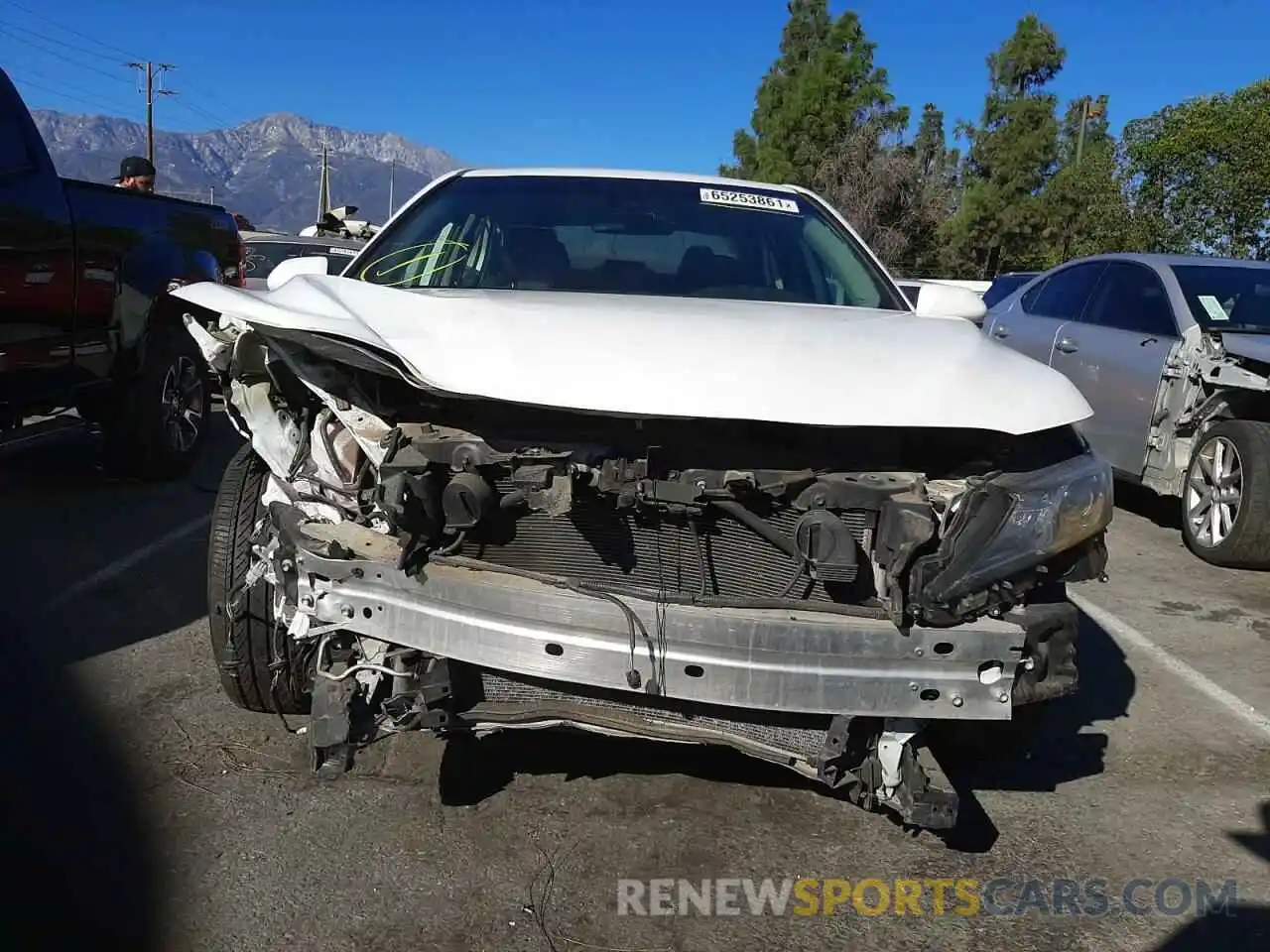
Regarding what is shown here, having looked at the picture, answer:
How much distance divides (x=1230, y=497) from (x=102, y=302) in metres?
6.20

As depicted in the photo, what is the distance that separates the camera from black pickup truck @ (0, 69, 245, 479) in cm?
477

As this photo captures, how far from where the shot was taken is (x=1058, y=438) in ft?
8.42

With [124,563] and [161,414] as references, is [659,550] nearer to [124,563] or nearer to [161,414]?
[124,563]

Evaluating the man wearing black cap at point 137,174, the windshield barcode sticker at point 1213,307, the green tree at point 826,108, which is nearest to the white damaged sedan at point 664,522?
the windshield barcode sticker at point 1213,307

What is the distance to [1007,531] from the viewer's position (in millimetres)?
2223

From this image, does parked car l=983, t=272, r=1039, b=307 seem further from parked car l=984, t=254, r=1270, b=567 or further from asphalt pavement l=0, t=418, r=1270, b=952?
asphalt pavement l=0, t=418, r=1270, b=952

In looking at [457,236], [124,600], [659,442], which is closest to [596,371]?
[659,442]

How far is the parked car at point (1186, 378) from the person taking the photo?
5.52m

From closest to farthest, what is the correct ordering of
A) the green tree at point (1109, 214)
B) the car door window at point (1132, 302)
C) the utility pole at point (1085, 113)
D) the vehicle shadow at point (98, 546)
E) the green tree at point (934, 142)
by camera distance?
the vehicle shadow at point (98, 546), the car door window at point (1132, 302), the green tree at point (1109, 214), the utility pole at point (1085, 113), the green tree at point (934, 142)

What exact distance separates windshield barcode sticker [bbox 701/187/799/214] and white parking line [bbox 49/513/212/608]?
10.0 ft

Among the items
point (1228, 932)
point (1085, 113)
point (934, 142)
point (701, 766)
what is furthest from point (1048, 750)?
point (934, 142)

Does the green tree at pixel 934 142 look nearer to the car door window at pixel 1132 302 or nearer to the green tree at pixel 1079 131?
the green tree at pixel 1079 131

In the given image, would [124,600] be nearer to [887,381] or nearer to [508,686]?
[508,686]

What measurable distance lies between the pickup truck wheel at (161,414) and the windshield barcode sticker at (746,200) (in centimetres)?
366
